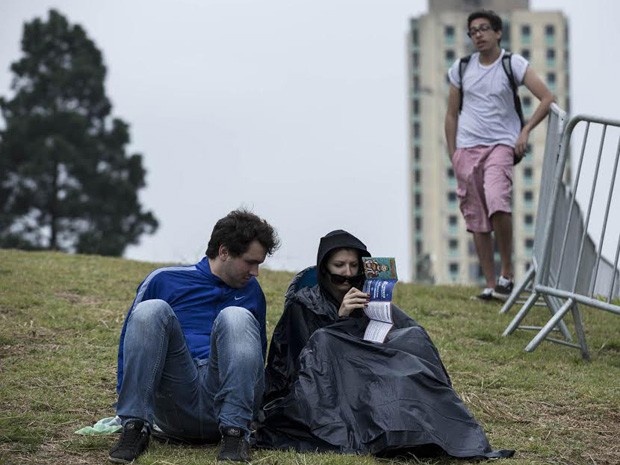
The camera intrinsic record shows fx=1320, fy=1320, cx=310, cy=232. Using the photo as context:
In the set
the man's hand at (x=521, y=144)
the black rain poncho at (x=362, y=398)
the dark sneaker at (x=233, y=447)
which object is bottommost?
the dark sneaker at (x=233, y=447)

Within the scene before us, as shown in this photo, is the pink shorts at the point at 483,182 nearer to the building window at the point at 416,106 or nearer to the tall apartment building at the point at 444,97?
the tall apartment building at the point at 444,97

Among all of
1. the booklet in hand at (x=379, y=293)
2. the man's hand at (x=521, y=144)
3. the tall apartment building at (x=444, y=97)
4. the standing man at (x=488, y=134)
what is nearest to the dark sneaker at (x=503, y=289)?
the standing man at (x=488, y=134)

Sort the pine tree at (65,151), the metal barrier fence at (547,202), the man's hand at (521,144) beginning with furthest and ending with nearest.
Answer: the pine tree at (65,151) < the man's hand at (521,144) < the metal barrier fence at (547,202)

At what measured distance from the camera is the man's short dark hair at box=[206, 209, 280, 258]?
21.0 ft

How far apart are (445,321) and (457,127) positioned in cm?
178

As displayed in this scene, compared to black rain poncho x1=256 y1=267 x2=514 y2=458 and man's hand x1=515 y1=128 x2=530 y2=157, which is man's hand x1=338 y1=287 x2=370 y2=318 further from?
man's hand x1=515 y1=128 x2=530 y2=157

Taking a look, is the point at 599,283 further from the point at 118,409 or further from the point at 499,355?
the point at 118,409

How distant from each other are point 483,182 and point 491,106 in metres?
0.61

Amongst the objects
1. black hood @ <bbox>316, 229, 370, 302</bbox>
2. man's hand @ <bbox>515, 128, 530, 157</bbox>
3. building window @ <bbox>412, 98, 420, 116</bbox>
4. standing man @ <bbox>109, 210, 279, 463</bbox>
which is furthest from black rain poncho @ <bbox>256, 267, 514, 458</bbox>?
building window @ <bbox>412, 98, 420, 116</bbox>

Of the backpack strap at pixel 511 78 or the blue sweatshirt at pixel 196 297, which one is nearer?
the blue sweatshirt at pixel 196 297

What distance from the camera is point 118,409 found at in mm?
6043

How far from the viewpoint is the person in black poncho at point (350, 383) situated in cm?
614

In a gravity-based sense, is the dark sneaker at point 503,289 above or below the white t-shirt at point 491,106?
below

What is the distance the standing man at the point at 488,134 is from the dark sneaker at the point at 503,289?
24 mm
